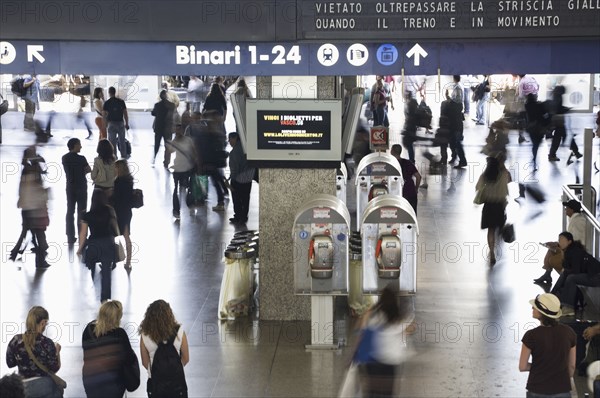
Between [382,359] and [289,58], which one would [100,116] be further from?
[382,359]

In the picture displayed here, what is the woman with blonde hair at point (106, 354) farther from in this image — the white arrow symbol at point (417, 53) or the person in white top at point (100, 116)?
the person in white top at point (100, 116)

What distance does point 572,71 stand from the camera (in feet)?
32.1

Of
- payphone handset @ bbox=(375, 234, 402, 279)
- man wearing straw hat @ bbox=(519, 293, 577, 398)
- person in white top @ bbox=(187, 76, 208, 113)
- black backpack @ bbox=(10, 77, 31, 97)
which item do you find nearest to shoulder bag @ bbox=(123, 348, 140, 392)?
man wearing straw hat @ bbox=(519, 293, 577, 398)

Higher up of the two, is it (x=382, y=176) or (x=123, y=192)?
(x=382, y=176)

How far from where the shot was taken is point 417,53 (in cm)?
989

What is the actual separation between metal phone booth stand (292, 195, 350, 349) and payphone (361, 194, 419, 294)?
0.24 meters

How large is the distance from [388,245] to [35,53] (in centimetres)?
396

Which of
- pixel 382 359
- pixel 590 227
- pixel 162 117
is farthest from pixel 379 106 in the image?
pixel 382 359

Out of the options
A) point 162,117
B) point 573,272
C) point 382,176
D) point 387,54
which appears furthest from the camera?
point 162,117

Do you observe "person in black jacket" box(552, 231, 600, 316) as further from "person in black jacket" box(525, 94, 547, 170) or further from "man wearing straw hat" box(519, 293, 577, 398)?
"person in black jacket" box(525, 94, 547, 170)

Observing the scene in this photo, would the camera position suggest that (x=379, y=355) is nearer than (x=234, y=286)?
Yes

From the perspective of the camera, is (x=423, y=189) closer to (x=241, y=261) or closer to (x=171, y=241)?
(x=171, y=241)

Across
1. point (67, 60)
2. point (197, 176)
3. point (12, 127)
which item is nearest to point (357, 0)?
point (67, 60)

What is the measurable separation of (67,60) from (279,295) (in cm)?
371
